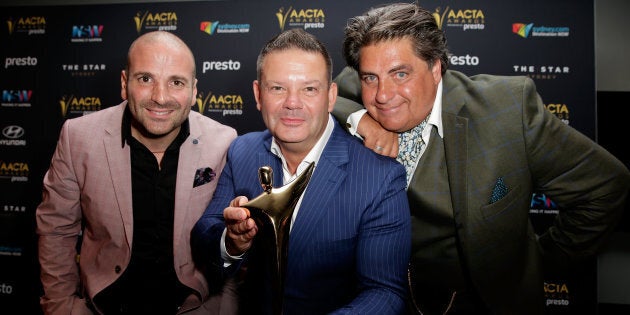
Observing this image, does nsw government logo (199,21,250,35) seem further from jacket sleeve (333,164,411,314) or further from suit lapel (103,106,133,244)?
jacket sleeve (333,164,411,314)

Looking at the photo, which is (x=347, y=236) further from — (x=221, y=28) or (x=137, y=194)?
(x=221, y=28)

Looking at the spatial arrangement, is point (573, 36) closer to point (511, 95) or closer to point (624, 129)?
point (624, 129)

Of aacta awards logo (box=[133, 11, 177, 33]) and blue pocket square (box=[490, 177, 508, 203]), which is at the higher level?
aacta awards logo (box=[133, 11, 177, 33])

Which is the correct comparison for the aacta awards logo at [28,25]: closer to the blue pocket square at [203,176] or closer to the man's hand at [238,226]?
the blue pocket square at [203,176]

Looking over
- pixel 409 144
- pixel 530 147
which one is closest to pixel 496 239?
pixel 530 147

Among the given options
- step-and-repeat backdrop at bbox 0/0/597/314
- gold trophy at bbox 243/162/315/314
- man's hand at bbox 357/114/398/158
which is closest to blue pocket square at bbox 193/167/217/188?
man's hand at bbox 357/114/398/158

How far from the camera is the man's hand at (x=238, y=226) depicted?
1071 mm

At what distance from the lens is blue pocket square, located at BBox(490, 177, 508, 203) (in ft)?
5.24

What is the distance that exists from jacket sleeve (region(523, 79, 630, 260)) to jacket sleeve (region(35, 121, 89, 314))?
2.05 metres

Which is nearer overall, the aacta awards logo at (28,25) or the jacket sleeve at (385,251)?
the jacket sleeve at (385,251)

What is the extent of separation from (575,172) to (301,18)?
255cm

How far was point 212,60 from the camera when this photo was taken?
3631 mm

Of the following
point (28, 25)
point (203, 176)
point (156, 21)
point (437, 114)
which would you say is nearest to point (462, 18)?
point (437, 114)

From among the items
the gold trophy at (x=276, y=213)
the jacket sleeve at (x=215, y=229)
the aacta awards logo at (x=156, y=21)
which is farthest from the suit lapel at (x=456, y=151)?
the aacta awards logo at (x=156, y=21)
